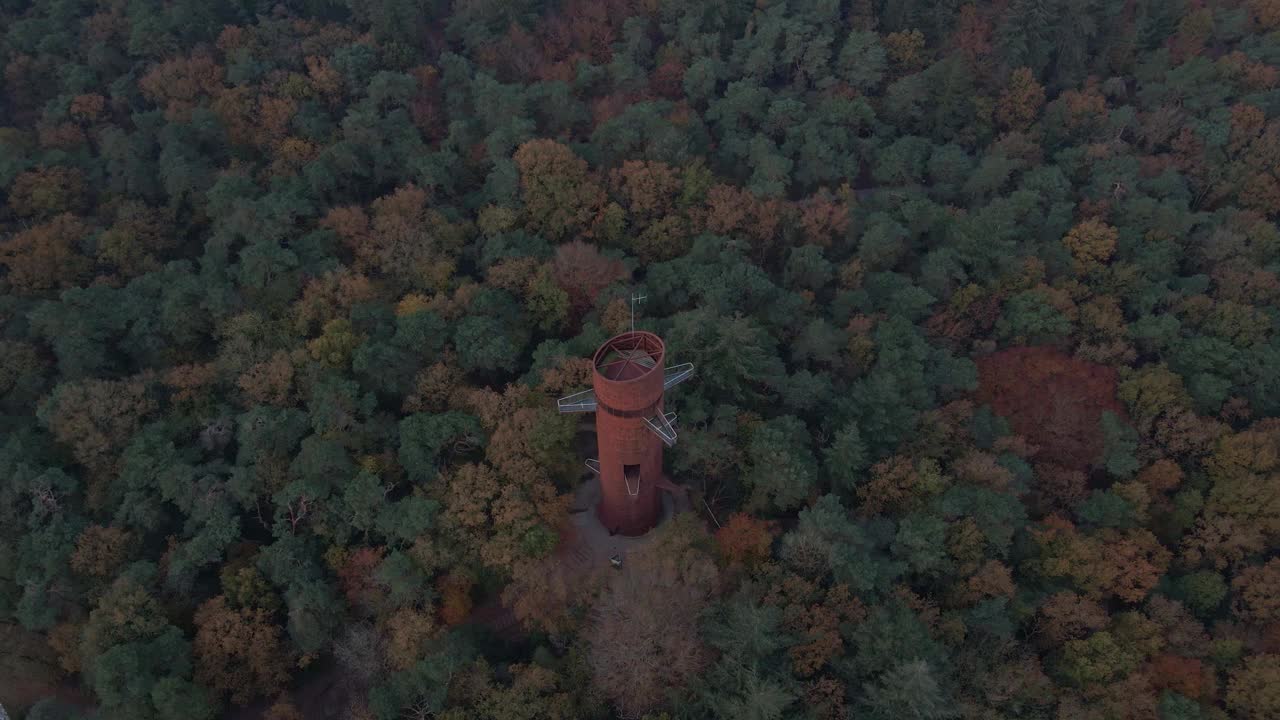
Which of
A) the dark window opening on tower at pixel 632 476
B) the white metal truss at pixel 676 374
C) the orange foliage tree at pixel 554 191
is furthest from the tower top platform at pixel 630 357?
the orange foliage tree at pixel 554 191

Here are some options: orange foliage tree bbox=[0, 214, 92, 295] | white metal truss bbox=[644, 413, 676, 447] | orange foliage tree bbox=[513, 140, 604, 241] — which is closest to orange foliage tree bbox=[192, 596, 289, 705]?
white metal truss bbox=[644, 413, 676, 447]

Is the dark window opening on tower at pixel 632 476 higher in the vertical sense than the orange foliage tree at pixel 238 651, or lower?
higher

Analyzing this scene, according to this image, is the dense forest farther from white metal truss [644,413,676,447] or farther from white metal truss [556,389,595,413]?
white metal truss [644,413,676,447]

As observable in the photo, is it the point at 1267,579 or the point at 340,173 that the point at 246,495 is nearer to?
the point at 340,173

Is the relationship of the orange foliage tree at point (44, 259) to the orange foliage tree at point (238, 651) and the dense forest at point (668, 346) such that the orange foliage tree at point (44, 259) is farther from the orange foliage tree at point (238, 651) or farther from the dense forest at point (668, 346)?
the orange foliage tree at point (238, 651)

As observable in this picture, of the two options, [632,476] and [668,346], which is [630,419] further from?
[668,346]

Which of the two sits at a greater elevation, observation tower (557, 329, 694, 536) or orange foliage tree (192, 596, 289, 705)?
observation tower (557, 329, 694, 536)

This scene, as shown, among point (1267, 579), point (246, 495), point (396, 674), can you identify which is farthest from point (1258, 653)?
point (246, 495)
